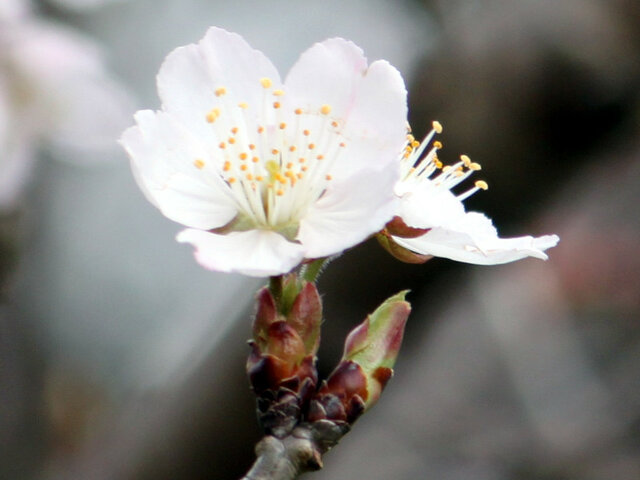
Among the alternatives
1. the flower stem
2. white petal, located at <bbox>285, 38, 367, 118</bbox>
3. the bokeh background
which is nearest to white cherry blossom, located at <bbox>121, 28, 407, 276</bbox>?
white petal, located at <bbox>285, 38, 367, 118</bbox>

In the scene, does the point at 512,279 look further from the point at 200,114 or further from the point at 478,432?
the point at 200,114

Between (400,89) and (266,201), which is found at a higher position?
(400,89)

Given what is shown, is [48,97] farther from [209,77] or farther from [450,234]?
[450,234]

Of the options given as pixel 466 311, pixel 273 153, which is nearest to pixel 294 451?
pixel 273 153

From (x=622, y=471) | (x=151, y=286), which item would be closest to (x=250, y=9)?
(x=151, y=286)

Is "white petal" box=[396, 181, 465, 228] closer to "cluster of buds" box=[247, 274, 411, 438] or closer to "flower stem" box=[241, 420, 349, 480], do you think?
"cluster of buds" box=[247, 274, 411, 438]

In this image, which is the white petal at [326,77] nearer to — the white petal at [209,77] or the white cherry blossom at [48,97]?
the white petal at [209,77]

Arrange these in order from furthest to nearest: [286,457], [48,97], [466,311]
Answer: [466,311] < [48,97] < [286,457]

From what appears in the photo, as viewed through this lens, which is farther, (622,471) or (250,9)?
(250,9)
